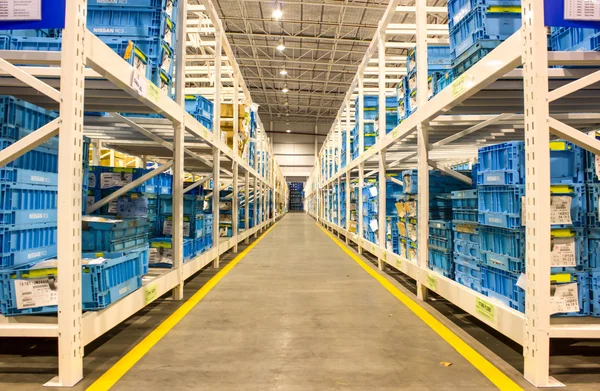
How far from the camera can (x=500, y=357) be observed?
289 centimetres

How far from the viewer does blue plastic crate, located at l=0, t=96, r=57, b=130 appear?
284cm

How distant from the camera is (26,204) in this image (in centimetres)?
282

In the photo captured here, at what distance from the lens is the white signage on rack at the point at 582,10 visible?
2428 millimetres

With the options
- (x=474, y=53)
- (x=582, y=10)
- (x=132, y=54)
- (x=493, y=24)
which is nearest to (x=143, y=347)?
(x=132, y=54)

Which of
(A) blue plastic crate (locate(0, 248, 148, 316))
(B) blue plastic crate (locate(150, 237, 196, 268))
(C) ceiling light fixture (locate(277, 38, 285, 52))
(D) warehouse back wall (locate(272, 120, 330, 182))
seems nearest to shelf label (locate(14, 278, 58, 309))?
(A) blue plastic crate (locate(0, 248, 148, 316))

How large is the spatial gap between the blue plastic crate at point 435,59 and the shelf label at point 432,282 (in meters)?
3.00

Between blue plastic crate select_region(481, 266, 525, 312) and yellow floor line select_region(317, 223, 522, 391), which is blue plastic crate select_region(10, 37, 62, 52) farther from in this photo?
blue plastic crate select_region(481, 266, 525, 312)

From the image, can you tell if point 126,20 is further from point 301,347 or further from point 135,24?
point 301,347

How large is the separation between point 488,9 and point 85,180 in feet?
13.9

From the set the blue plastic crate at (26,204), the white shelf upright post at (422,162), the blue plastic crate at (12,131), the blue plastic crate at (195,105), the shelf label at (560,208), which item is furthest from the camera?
the blue plastic crate at (195,105)

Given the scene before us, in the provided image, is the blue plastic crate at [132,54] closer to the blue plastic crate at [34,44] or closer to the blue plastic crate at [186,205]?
the blue plastic crate at [34,44]

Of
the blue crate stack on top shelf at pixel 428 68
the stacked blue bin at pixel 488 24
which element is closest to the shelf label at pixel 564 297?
the stacked blue bin at pixel 488 24

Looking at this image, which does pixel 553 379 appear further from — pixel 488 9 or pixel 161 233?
pixel 161 233

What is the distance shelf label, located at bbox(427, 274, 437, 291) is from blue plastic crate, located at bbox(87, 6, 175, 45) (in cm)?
394
